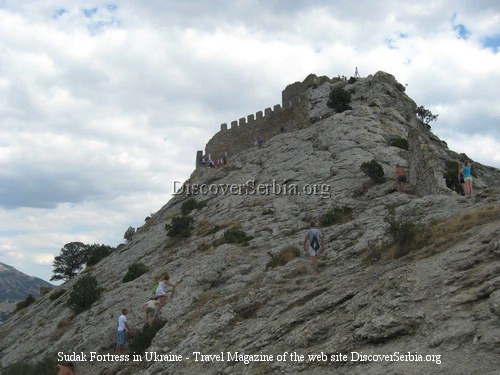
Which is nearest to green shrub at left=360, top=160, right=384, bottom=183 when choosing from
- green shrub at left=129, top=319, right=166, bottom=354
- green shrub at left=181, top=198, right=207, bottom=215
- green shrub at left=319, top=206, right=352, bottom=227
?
green shrub at left=319, top=206, right=352, bottom=227

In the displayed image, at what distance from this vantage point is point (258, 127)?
44.0 m

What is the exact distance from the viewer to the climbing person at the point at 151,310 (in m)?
16.2

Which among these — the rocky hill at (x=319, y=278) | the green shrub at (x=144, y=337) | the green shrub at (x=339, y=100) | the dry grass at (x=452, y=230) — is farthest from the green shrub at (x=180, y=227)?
the green shrub at (x=339, y=100)

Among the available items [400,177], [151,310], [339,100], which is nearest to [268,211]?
[400,177]

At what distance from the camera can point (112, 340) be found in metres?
17.1

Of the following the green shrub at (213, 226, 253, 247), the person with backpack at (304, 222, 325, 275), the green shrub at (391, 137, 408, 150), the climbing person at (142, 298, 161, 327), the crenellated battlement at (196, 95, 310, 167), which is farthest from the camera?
the crenellated battlement at (196, 95, 310, 167)

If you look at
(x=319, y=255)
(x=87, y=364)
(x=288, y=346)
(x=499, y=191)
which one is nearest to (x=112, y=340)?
(x=87, y=364)

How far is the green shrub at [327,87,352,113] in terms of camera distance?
3772cm

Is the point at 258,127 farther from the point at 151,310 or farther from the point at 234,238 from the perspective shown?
the point at 151,310

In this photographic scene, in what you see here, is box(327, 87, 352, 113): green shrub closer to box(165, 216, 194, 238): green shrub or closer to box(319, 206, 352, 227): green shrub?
box(165, 216, 194, 238): green shrub

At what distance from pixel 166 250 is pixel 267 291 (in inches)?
514

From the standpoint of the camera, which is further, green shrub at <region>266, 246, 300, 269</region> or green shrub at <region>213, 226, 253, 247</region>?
green shrub at <region>213, 226, 253, 247</region>

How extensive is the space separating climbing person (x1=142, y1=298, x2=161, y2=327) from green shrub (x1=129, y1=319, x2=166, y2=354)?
32 centimetres

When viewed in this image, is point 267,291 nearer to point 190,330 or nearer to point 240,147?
point 190,330
